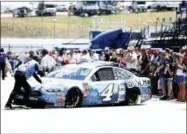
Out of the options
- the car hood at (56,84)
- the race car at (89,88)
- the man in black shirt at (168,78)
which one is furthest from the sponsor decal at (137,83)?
the car hood at (56,84)

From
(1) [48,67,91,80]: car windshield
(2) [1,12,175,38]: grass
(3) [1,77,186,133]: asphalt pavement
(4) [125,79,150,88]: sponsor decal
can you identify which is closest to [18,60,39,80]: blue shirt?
(3) [1,77,186,133]: asphalt pavement

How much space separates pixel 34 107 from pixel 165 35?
1740cm

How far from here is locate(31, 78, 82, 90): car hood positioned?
15203 mm

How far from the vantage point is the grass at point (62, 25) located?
57.8 metres

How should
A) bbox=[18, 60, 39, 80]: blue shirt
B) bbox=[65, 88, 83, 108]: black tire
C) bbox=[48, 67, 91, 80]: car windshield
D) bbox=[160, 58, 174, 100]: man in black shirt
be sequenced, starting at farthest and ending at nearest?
1. bbox=[160, 58, 174, 100]: man in black shirt
2. bbox=[48, 67, 91, 80]: car windshield
3. bbox=[65, 88, 83, 108]: black tire
4. bbox=[18, 60, 39, 80]: blue shirt

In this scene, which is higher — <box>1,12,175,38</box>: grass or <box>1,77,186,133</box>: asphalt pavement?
<box>1,12,175,38</box>: grass

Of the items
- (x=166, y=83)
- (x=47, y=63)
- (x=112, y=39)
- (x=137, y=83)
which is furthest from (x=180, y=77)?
(x=112, y=39)

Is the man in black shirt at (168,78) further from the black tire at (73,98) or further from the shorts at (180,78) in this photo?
the black tire at (73,98)

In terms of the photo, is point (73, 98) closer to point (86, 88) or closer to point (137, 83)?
point (86, 88)

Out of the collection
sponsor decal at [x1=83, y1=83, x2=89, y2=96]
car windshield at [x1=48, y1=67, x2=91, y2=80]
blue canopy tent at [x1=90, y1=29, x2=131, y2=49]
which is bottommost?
sponsor decal at [x1=83, y1=83, x2=89, y2=96]

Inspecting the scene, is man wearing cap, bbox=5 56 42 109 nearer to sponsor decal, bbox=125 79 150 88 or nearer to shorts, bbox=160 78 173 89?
sponsor decal, bbox=125 79 150 88

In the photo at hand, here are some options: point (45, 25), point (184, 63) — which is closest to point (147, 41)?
point (184, 63)

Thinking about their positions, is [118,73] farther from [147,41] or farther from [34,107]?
[147,41]

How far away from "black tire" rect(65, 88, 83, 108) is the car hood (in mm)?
159
